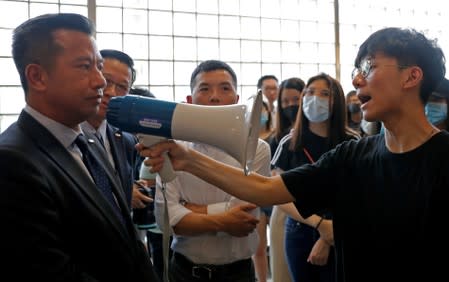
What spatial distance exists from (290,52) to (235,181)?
18.1ft

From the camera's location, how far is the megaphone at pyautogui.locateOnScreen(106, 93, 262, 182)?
139 centimetres

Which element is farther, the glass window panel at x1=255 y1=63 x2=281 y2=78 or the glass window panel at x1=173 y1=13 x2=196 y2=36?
the glass window panel at x1=255 y1=63 x2=281 y2=78

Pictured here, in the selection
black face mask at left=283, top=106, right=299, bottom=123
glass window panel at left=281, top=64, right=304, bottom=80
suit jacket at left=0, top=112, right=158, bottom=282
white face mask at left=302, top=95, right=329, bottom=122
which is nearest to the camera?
suit jacket at left=0, top=112, right=158, bottom=282

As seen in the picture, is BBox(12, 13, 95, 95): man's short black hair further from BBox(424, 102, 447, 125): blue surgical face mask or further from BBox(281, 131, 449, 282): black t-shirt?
BBox(424, 102, 447, 125): blue surgical face mask

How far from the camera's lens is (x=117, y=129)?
1949 mm

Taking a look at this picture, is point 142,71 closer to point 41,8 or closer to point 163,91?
point 163,91

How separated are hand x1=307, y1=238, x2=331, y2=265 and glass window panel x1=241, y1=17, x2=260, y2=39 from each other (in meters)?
4.69

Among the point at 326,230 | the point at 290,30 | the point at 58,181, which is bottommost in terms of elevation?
the point at 326,230

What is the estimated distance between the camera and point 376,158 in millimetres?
1446

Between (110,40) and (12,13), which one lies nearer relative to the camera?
(12,13)

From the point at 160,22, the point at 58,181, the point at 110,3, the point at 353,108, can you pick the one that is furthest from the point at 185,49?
the point at 58,181

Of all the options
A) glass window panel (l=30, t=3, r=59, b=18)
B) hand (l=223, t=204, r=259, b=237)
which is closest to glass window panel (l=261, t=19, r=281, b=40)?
glass window panel (l=30, t=3, r=59, b=18)

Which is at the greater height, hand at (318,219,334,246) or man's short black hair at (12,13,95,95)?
man's short black hair at (12,13,95,95)

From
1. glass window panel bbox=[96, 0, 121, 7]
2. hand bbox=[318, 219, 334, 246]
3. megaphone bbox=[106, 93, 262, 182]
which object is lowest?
hand bbox=[318, 219, 334, 246]
